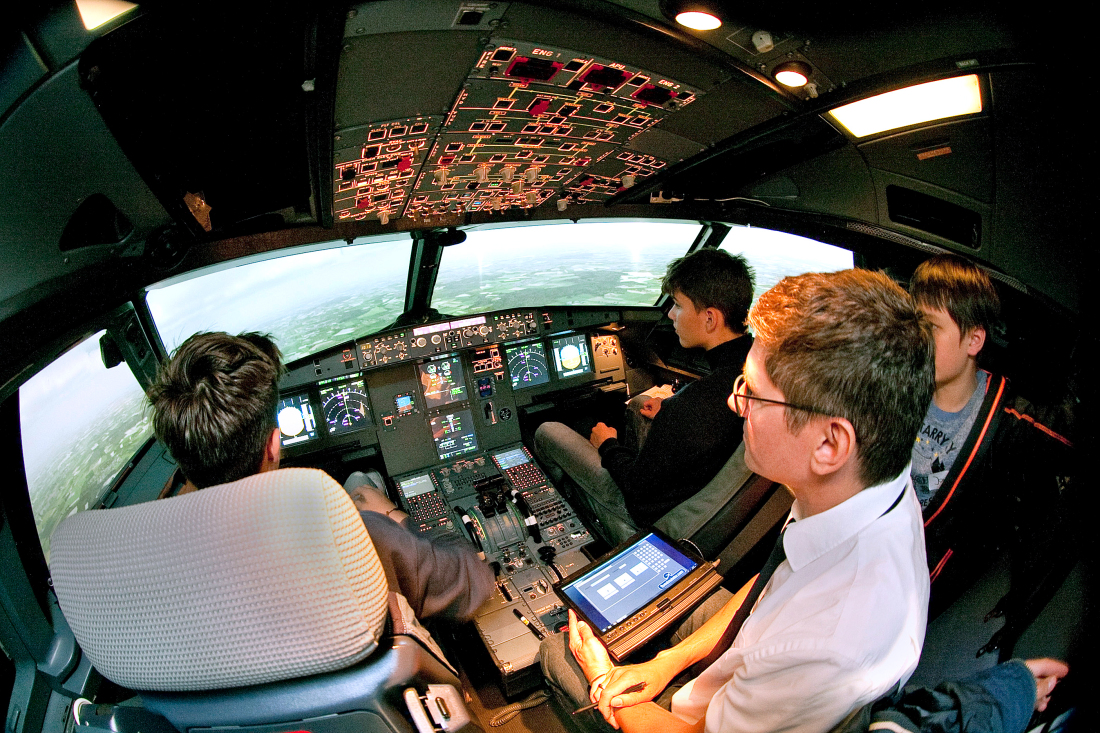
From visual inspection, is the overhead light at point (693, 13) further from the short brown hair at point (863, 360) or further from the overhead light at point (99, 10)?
the overhead light at point (99, 10)

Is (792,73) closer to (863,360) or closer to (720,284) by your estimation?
(863,360)

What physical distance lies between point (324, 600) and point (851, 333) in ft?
3.34

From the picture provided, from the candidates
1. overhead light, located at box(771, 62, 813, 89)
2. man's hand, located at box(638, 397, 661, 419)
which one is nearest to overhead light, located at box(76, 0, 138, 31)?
overhead light, located at box(771, 62, 813, 89)

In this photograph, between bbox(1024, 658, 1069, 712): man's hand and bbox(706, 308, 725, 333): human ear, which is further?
bbox(706, 308, 725, 333): human ear

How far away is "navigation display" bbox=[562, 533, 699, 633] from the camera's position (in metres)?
1.49

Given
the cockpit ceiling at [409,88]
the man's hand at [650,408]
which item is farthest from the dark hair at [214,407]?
the man's hand at [650,408]

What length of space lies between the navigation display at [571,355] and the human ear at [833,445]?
302cm

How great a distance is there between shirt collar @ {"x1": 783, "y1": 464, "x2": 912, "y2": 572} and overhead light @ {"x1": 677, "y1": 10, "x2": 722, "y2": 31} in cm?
104

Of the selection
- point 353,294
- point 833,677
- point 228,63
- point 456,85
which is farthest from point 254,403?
point 353,294

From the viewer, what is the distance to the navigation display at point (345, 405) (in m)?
3.21

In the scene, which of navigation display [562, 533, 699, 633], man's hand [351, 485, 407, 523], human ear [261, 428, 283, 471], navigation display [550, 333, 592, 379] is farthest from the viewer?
navigation display [550, 333, 592, 379]

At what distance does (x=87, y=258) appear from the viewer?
138 cm

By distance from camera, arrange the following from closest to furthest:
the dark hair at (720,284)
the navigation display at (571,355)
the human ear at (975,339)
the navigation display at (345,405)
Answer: the human ear at (975,339), the dark hair at (720,284), the navigation display at (345,405), the navigation display at (571,355)

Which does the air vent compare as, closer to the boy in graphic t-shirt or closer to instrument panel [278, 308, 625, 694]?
the boy in graphic t-shirt
